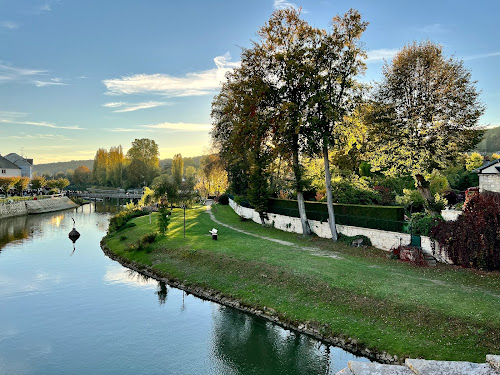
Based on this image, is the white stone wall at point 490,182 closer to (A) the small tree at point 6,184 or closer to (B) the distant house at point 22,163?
(A) the small tree at point 6,184

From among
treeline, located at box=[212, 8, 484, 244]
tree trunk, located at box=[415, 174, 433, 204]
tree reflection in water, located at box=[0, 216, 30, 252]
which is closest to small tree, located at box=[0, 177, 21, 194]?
tree reflection in water, located at box=[0, 216, 30, 252]

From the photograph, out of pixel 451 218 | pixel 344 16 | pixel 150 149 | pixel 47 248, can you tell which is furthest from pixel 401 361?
pixel 150 149

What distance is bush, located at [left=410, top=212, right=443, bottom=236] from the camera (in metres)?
23.0

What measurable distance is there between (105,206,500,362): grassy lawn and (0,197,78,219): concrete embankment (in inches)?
1727

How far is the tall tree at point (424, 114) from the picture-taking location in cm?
3133

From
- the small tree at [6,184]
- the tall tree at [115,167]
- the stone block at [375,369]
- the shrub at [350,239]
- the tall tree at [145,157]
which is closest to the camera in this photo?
the stone block at [375,369]

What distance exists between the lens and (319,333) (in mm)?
17000

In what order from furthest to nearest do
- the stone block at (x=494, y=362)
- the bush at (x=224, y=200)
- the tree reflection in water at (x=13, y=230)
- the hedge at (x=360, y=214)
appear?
the bush at (x=224, y=200), the tree reflection in water at (x=13, y=230), the hedge at (x=360, y=214), the stone block at (x=494, y=362)

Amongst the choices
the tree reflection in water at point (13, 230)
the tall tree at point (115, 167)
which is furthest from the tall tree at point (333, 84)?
the tall tree at point (115, 167)

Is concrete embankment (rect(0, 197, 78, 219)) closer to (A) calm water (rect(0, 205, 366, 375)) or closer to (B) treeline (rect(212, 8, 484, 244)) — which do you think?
(A) calm water (rect(0, 205, 366, 375))

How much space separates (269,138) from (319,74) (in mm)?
6540

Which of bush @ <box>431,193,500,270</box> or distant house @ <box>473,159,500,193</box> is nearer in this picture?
bush @ <box>431,193,500,270</box>

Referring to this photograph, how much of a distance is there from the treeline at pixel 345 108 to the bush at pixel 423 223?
6960 millimetres

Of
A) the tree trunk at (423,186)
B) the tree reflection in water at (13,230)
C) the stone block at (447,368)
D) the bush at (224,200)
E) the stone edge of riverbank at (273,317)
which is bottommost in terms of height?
the stone edge of riverbank at (273,317)
